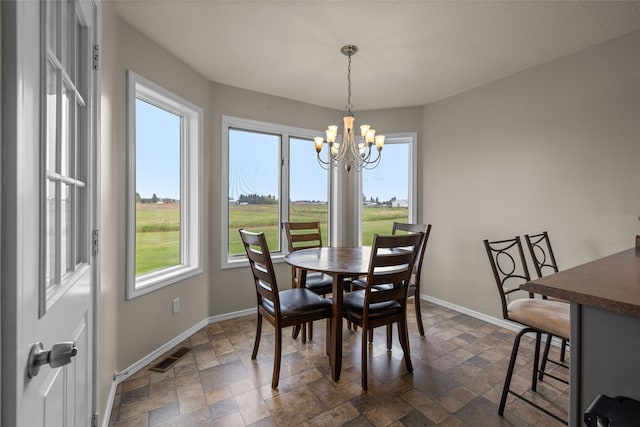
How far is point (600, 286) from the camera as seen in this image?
0.98 meters

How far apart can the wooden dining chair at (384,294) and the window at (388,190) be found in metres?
1.93

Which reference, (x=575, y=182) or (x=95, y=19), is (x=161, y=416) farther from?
(x=575, y=182)

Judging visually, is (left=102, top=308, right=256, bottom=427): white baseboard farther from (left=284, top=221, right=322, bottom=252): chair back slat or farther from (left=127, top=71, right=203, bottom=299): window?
(left=284, top=221, right=322, bottom=252): chair back slat

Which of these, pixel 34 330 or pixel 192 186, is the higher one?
pixel 192 186

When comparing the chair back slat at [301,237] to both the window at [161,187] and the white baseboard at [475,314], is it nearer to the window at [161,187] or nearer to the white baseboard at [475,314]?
the window at [161,187]

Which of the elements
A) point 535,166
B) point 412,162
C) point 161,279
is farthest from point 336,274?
point 412,162

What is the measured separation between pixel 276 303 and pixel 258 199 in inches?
69.5

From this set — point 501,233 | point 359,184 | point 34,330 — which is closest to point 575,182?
point 501,233

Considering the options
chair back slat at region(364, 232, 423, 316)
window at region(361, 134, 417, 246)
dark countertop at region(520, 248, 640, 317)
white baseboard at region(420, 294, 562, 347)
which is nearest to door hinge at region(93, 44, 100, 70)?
chair back slat at region(364, 232, 423, 316)

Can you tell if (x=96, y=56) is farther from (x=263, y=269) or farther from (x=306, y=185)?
(x=306, y=185)

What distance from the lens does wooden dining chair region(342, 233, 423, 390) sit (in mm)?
1939

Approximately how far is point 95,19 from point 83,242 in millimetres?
1057

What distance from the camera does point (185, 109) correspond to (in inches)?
110

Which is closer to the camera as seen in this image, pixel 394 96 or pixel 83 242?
pixel 83 242
